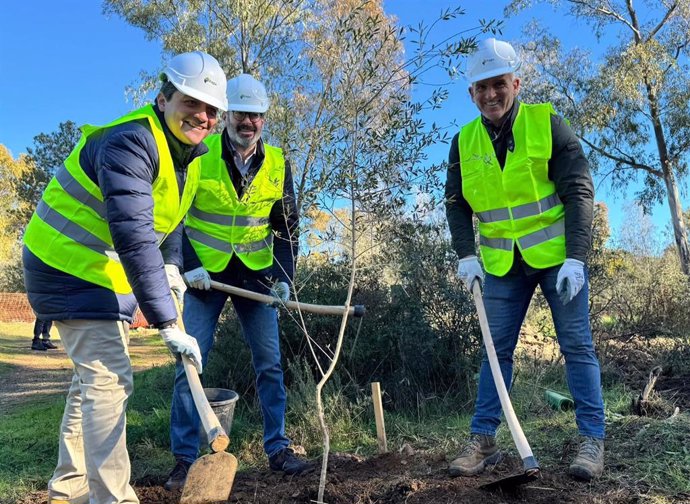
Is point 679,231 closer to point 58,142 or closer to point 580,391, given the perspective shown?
point 580,391

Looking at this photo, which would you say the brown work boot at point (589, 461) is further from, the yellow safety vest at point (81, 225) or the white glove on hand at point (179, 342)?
the yellow safety vest at point (81, 225)

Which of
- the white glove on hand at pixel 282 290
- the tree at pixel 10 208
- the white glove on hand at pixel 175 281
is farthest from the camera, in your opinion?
the tree at pixel 10 208

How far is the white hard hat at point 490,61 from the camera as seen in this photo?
2.96 m

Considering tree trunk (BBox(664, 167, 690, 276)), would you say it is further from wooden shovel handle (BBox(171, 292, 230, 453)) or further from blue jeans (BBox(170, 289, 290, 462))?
wooden shovel handle (BBox(171, 292, 230, 453))

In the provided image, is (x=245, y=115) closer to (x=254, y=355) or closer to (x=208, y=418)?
(x=254, y=355)

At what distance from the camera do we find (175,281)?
306 centimetres

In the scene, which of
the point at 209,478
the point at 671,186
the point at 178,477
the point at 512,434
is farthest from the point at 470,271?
the point at 671,186

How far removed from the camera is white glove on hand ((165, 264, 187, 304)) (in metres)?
3.05

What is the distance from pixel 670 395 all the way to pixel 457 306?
6.22ft

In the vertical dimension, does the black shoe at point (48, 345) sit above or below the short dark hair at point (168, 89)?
below

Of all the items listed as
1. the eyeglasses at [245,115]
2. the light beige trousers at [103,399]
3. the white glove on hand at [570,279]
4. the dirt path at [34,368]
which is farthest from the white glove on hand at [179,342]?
the dirt path at [34,368]

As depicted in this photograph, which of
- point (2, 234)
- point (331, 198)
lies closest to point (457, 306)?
point (331, 198)

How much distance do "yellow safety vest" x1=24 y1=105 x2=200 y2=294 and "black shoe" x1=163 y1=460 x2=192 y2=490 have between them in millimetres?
1192

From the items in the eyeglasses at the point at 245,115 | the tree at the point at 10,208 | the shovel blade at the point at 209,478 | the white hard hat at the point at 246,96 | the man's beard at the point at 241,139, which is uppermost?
the tree at the point at 10,208
